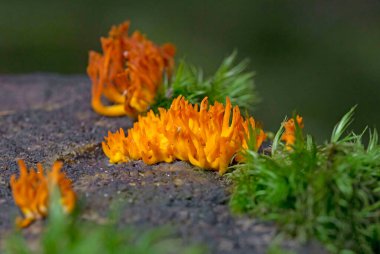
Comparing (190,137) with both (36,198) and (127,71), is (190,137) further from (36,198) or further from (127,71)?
(127,71)

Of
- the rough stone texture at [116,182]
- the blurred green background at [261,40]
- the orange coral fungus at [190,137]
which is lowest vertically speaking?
the blurred green background at [261,40]

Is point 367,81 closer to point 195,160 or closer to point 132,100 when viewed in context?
point 132,100

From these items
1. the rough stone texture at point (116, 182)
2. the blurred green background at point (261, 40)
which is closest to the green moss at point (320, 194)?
the rough stone texture at point (116, 182)

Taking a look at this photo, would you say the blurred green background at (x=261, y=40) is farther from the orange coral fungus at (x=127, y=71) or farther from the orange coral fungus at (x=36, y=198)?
the orange coral fungus at (x=36, y=198)

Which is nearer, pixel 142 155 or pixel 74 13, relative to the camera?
pixel 142 155

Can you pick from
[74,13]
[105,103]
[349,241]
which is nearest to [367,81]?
[74,13]

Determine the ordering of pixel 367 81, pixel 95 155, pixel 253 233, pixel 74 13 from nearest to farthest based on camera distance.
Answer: pixel 253 233
pixel 95 155
pixel 367 81
pixel 74 13
